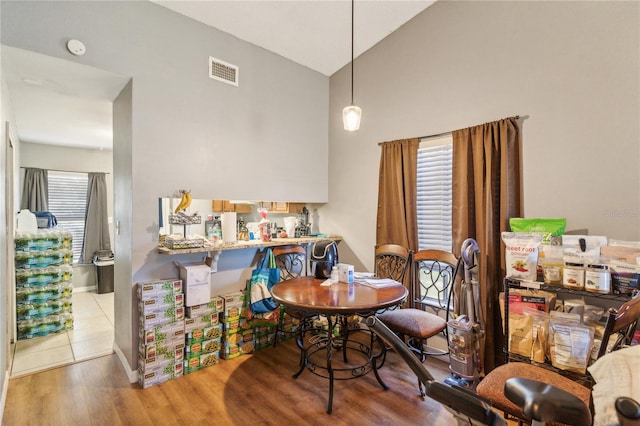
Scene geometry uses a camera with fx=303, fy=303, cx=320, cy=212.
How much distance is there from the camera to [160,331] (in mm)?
2510

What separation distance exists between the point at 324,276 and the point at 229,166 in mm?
1486

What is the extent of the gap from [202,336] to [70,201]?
4.55 m

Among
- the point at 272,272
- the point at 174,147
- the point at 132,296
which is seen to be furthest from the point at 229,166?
the point at 132,296

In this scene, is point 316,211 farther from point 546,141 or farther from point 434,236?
point 546,141

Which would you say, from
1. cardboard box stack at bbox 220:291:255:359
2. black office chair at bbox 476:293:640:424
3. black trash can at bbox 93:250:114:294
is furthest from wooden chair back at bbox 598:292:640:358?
black trash can at bbox 93:250:114:294

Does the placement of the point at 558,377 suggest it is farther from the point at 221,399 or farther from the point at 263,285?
the point at 263,285

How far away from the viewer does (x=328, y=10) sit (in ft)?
9.57

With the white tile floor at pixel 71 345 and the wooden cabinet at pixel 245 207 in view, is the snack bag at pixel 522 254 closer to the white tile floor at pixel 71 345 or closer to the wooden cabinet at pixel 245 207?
the wooden cabinet at pixel 245 207

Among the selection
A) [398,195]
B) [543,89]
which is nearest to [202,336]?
[398,195]

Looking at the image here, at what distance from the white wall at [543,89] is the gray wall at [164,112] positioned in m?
1.30

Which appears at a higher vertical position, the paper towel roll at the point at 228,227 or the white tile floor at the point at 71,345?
the paper towel roll at the point at 228,227

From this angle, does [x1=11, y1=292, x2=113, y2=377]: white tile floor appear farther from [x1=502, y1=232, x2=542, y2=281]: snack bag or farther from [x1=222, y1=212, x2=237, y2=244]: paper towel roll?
[x1=502, y1=232, x2=542, y2=281]: snack bag

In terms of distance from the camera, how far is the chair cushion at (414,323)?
2289 millimetres

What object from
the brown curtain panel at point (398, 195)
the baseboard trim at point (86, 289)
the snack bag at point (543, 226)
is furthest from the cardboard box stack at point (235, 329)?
the baseboard trim at point (86, 289)
